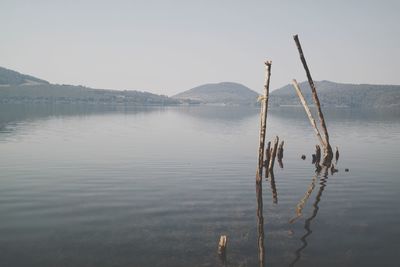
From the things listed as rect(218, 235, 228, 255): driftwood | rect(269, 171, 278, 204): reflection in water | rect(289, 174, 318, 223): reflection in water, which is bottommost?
rect(269, 171, 278, 204): reflection in water

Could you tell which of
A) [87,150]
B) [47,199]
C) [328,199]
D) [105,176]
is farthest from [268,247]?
[87,150]

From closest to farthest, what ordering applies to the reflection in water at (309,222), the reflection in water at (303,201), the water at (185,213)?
the water at (185,213) → the reflection in water at (309,222) → the reflection in water at (303,201)

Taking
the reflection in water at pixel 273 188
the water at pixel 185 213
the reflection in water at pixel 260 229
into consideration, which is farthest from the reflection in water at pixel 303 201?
the reflection in water at pixel 260 229

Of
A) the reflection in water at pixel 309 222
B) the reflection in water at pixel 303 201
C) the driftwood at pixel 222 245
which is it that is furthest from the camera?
the reflection in water at pixel 303 201

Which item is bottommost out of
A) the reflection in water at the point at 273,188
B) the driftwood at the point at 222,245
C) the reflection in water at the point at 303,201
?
the reflection in water at the point at 273,188

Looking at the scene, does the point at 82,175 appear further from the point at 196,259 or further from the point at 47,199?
the point at 196,259

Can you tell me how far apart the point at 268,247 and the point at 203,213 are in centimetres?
489

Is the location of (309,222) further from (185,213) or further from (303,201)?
(185,213)

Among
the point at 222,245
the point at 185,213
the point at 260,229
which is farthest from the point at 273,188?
the point at 222,245

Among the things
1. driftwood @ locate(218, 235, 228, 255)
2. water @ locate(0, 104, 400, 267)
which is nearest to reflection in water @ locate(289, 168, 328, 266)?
water @ locate(0, 104, 400, 267)

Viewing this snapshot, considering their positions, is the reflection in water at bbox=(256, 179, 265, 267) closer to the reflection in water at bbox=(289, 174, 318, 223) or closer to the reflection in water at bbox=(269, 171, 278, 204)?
the reflection in water at bbox=(269, 171, 278, 204)

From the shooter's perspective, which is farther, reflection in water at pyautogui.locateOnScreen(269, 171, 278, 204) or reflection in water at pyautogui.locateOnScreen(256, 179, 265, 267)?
reflection in water at pyautogui.locateOnScreen(269, 171, 278, 204)

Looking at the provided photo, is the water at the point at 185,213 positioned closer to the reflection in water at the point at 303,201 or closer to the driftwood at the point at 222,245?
the reflection in water at the point at 303,201

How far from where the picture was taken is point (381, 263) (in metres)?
11.9
